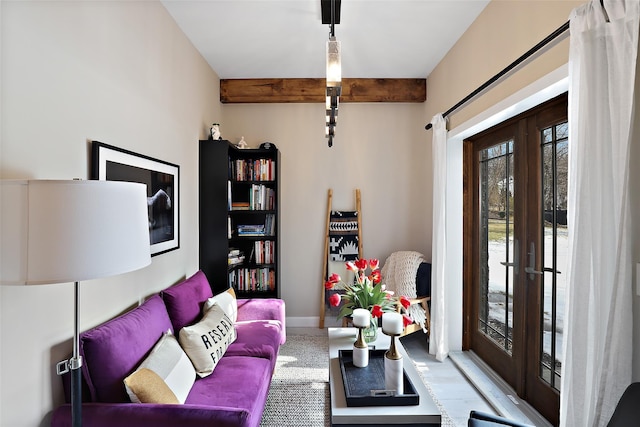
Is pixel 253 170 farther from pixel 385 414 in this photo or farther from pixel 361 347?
pixel 385 414

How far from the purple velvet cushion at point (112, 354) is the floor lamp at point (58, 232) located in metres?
0.59

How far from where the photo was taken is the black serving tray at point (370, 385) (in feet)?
5.34

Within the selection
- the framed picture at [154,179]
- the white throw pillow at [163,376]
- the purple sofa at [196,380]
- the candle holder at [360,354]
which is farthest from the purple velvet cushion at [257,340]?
the framed picture at [154,179]

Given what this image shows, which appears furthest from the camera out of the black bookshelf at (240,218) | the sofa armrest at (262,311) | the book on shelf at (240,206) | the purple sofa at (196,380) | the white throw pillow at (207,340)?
the book on shelf at (240,206)

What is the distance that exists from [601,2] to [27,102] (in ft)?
7.68

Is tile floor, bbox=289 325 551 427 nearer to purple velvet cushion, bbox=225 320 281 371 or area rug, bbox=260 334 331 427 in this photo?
area rug, bbox=260 334 331 427

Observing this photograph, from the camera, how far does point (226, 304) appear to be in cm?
268

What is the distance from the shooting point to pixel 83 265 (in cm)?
104

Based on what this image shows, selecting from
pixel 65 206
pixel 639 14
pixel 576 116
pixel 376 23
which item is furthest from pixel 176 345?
pixel 376 23

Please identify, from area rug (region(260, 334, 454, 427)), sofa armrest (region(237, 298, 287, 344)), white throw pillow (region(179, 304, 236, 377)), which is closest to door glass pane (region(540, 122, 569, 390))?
area rug (region(260, 334, 454, 427))

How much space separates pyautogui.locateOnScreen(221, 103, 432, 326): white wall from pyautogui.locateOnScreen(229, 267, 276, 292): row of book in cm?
31

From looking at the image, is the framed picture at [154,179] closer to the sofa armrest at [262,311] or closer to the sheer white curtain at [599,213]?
the sofa armrest at [262,311]

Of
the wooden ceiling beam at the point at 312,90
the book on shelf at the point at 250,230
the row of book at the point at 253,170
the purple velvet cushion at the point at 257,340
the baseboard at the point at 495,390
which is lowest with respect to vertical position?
the baseboard at the point at 495,390

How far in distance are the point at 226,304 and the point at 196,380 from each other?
2.57 ft
